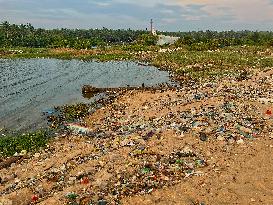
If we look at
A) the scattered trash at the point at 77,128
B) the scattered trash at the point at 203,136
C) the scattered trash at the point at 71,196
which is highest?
the scattered trash at the point at 203,136

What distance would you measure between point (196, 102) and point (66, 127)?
19.1 feet

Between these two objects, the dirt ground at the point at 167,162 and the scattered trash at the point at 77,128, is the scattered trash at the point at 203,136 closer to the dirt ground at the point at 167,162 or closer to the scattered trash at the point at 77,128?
the dirt ground at the point at 167,162

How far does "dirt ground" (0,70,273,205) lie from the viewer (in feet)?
27.0

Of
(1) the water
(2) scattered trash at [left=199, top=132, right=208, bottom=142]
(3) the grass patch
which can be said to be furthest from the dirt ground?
(1) the water

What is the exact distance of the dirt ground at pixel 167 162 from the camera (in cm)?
823

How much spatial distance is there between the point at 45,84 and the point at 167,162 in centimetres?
2348

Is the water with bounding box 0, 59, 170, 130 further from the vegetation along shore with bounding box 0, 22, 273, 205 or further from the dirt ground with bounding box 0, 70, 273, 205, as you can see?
the dirt ground with bounding box 0, 70, 273, 205

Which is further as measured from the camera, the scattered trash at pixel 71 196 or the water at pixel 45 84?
the water at pixel 45 84

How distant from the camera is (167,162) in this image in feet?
31.5

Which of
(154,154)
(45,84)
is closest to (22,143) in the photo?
(154,154)

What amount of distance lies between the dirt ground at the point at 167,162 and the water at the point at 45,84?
562cm

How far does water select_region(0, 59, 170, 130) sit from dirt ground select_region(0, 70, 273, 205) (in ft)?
18.4

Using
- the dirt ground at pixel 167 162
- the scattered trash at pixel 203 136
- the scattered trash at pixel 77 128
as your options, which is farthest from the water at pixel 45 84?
the scattered trash at pixel 203 136

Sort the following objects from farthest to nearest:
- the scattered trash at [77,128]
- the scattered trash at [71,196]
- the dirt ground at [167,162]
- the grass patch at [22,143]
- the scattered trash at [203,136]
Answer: the scattered trash at [77,128] → the grass patch at [22,143] → the scattered trash at [203,136] → the scattered trash at [71,196] → the dirt ground at [167,162]
